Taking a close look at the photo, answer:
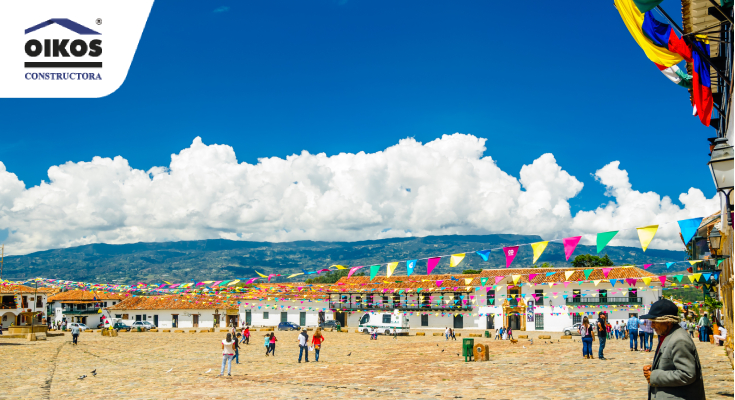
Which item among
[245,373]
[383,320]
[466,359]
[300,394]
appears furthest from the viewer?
[383,320]

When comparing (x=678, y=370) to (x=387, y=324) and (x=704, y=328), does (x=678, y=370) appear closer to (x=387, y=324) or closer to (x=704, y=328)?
(x=704, y=328)

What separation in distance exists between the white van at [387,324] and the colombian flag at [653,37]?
35108mm

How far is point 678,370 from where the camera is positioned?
4.36 m

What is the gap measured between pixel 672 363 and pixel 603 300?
50976 mm

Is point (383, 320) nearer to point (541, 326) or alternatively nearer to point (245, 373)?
point (541, 326)

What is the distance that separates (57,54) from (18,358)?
54.9 ft

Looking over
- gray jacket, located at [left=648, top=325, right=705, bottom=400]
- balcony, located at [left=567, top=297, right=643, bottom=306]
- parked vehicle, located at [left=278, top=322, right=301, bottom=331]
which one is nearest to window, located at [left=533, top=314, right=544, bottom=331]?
balcony, located at [left=567, top=297, right=643, bottom=306]

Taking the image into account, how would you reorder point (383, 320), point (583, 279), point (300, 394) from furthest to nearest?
point (583, 279) < point (383, 320) < point (300, 394)

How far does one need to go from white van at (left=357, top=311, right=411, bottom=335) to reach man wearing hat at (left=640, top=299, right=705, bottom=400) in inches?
1546

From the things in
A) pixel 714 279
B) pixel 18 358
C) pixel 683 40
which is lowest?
pixel 18 358

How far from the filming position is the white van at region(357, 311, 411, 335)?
44406 mm

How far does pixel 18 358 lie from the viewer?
23266mm

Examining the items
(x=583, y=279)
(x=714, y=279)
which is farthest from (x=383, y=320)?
(x=714, y=279)

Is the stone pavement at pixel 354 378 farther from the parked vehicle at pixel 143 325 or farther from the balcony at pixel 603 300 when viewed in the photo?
the parked vehicle at pixel 143 325
